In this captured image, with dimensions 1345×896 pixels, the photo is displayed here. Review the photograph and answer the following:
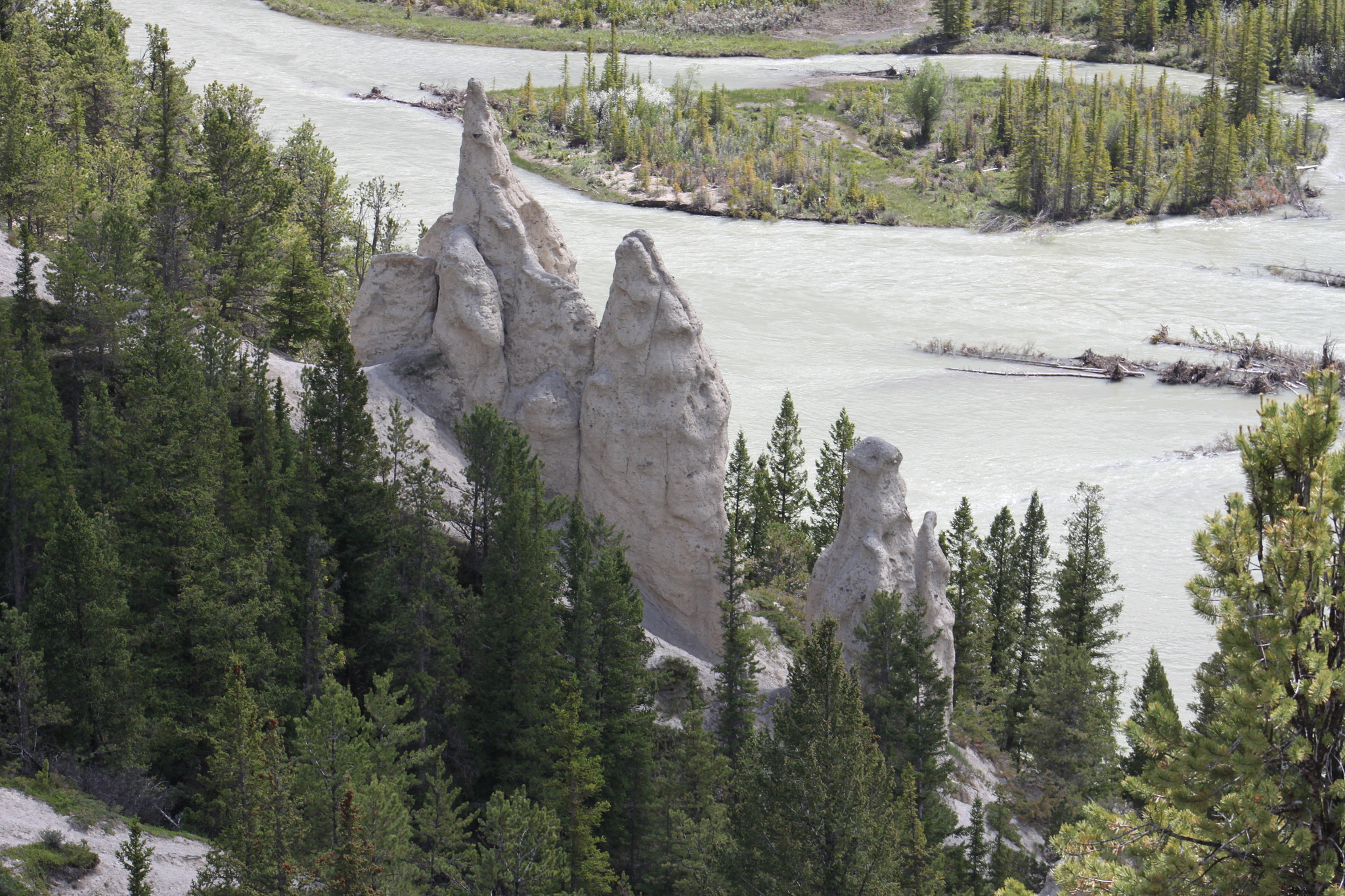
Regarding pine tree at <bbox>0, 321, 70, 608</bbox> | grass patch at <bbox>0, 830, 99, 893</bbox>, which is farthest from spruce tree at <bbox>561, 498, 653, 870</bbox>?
pine tree at <bbox>0, 321, 70, 608</bbox>

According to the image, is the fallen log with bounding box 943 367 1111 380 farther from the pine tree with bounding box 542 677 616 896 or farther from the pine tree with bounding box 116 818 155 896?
the pine tree with bounding box 116 818 155 896

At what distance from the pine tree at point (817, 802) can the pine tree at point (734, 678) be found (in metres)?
5.78

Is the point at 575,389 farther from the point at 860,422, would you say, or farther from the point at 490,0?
the point at 490,0

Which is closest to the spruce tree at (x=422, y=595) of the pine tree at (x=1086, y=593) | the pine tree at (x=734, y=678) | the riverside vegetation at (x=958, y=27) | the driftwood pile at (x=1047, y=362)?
the pine tree at (x=734, y=678)

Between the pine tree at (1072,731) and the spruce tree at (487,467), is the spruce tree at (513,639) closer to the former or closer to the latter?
the spruce tree at (487,467)

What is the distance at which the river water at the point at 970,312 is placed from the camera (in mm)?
57625

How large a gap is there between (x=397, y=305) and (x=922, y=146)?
92.5 m

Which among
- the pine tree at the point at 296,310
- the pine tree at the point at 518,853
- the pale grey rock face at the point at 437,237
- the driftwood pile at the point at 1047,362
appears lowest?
the pine tree at the point at 518,853

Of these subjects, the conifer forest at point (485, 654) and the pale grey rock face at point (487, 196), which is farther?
the pale grey rock face at point (487, 196)

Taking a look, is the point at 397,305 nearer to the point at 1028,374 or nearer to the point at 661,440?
the point at 661,440

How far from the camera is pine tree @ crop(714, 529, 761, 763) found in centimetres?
3130

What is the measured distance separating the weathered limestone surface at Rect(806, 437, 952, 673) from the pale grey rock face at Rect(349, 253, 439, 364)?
40.0 feet

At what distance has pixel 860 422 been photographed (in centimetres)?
6438

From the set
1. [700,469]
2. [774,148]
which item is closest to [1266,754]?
[700,469]
